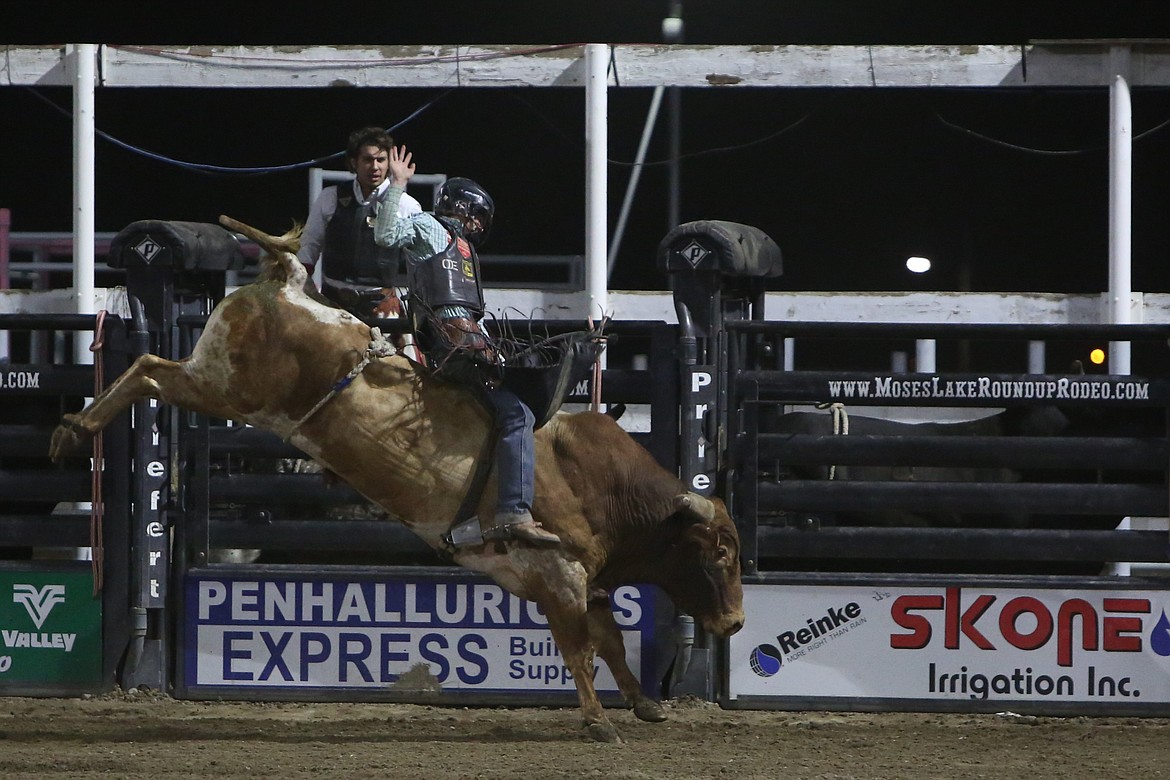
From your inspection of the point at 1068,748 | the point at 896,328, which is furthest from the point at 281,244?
the point at 1068,748

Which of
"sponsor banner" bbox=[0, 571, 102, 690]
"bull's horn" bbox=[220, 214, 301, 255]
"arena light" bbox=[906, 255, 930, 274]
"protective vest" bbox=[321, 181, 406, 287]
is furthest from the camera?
"arena light" bbox=[906, 255, 930, 274]

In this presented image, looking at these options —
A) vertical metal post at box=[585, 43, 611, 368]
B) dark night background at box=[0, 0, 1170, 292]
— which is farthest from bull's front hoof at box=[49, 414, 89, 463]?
dark night background at box=[0, 0, 1170, 292]

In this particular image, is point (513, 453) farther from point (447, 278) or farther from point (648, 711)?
point (648, 711)

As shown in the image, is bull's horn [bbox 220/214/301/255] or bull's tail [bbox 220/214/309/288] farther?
bull's tail [bbox 220/214/309/288]

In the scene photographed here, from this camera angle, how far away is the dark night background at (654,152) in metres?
12.2

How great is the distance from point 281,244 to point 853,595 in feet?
9.34

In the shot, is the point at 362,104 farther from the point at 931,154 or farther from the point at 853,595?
the point at 853,595

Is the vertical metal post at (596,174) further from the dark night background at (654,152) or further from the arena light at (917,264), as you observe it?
the arena light at (917,264)

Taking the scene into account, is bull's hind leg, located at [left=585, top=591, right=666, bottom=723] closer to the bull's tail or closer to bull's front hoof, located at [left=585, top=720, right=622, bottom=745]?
bull's front hoof, located at [left=585, top=720, right=622, bottom=745]

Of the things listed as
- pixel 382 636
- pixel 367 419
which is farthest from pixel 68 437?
pixel 382 636

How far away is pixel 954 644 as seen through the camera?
21.5ft

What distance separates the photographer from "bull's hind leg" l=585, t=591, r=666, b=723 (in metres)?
5.96

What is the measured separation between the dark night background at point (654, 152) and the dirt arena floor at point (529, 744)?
642 centimetres

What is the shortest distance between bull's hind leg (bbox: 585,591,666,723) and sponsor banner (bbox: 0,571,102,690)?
7.50ft
